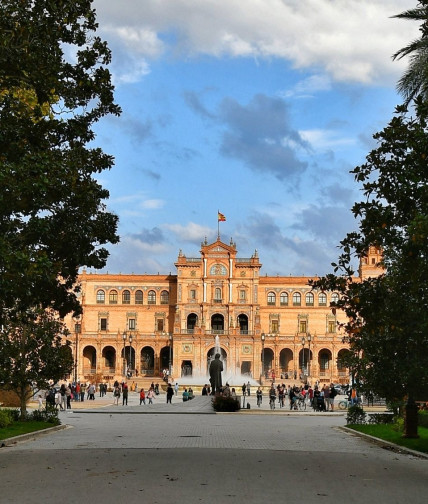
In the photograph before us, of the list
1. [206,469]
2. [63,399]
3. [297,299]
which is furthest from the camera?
[297,299]

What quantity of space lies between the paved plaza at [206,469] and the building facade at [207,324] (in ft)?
253

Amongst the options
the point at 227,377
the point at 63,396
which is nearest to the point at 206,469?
the point at 63,396

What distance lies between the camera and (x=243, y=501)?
11.2 meters

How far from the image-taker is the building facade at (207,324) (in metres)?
105

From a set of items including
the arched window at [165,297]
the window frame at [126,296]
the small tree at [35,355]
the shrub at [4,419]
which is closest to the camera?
the shrub at [4,419]

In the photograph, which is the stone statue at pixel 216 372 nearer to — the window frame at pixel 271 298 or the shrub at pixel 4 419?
the shrub at pixel 4 419

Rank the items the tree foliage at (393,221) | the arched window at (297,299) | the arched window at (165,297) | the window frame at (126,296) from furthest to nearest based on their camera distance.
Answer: the window frame at (126,296) → the arched window at (165,297) → the arched window at (297,299) → the tree foliage at (393,221)

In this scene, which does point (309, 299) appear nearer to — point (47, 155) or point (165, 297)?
point (165, 297)

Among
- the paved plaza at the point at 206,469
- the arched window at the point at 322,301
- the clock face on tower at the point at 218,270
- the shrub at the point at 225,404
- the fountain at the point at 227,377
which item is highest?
the clock face on tower at the point at 218,270

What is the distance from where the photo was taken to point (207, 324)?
10675 centimetres

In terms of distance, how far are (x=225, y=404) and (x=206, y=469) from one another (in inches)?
1215

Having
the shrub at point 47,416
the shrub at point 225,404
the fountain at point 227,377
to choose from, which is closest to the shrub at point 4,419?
the shrub at point 47,416

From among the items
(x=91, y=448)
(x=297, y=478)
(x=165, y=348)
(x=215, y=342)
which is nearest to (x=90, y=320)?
(x=165, y=348)

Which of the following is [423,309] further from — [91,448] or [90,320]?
[90,320]
